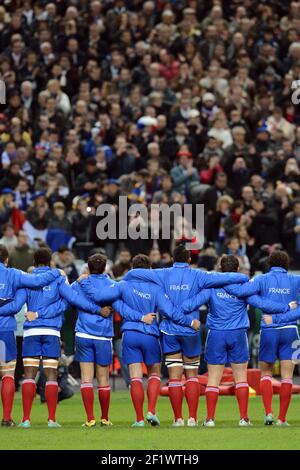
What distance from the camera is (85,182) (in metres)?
28.8

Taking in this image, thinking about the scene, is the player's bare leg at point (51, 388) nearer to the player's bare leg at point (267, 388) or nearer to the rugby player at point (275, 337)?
the rugby player at point (275, 337)

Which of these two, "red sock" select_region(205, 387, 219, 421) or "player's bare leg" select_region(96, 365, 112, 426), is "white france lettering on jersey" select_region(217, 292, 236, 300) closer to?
"red sock" select_region(205, 387, 219, 421)

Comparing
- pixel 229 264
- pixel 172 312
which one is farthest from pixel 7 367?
pixel 229 264

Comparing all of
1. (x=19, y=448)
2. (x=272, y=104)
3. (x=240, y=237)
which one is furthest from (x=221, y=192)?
(x=19, y=448)

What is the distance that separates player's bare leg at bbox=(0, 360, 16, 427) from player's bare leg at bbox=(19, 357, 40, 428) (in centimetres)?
21

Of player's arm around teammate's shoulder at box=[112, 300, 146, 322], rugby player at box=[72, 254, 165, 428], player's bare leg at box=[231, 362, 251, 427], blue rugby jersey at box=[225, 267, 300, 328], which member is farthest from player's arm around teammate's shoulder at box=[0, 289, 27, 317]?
player's bare leg at box=[231, 362, 251, 427]

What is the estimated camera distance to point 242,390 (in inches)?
712

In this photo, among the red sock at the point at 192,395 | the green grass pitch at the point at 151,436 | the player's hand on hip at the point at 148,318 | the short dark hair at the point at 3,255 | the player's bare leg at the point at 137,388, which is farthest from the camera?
the short dark hair at the point at 3,255

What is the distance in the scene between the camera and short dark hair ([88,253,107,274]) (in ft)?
59.6

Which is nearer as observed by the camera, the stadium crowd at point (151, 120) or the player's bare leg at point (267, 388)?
the player's bare leg at point (267, 388)

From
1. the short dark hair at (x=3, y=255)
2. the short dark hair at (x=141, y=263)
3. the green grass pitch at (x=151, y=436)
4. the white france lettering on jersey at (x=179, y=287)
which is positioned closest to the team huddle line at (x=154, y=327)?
the white france lettering on jersey at (x=179, y=287)

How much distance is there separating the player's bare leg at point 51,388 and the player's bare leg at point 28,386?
148 mm

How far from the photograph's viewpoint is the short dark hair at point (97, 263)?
18156 millimetres
